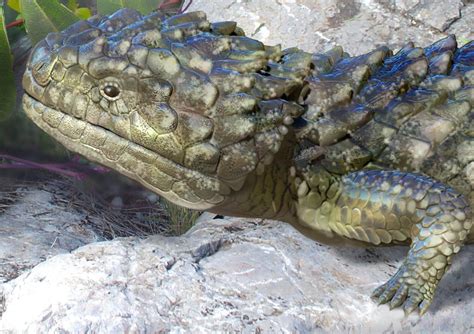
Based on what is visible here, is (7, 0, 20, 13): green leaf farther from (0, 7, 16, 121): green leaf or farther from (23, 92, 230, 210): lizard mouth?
(23, 92, 230, 210): lizard mouth

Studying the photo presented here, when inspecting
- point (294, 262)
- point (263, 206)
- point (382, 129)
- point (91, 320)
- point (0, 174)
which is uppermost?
point (382, 129)

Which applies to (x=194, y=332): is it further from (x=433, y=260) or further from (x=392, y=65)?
(x=392, y=65)

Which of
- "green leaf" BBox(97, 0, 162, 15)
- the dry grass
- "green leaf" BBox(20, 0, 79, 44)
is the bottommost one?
the dry grass

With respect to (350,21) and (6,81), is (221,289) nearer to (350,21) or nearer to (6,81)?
(6,81)

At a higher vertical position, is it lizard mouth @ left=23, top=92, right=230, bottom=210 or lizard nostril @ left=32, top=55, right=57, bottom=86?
lizard nostril @ left=32, top=55, right=57, bottom=86

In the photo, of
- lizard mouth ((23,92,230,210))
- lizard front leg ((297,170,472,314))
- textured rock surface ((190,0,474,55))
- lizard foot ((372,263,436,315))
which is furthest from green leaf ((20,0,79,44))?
lizard foot ((372,263,436,315))

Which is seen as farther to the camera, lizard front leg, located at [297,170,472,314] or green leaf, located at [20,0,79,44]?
green leaf, located at [20,0,79,44]

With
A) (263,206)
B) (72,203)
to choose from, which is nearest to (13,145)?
(72,203)
